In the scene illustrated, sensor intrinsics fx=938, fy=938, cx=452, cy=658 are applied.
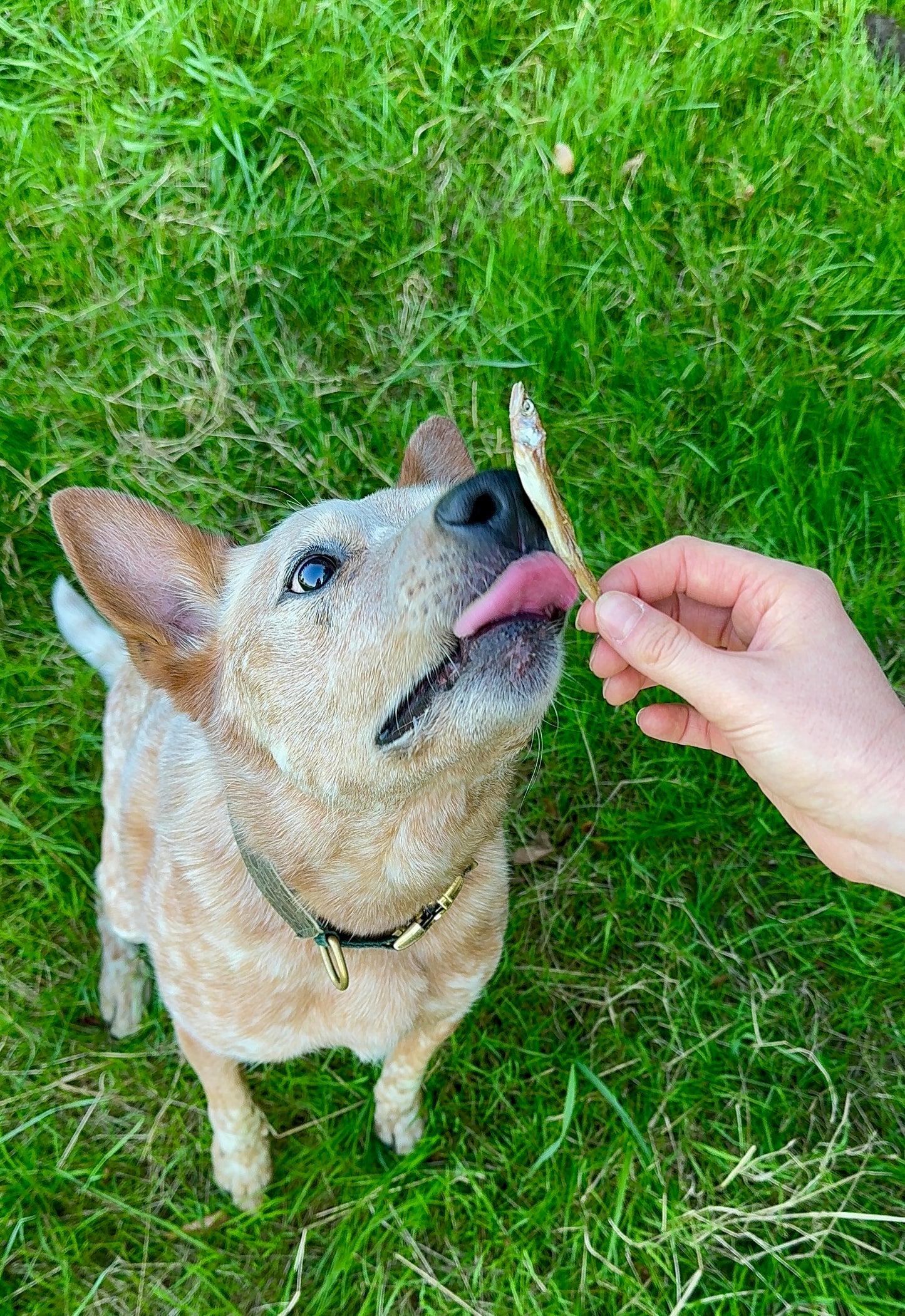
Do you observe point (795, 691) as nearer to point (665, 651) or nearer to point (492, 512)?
point (665, 651)

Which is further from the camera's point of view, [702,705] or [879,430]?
[879,430]

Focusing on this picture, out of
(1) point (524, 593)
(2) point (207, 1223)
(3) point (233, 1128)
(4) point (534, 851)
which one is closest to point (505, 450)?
(4) point (534, 851)

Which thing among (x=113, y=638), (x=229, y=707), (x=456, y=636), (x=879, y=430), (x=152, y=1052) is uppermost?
(x=456, y=636)

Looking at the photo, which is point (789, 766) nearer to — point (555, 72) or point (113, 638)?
point (113, 638)

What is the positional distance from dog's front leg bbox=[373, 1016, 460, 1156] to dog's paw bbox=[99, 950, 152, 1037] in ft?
3.03

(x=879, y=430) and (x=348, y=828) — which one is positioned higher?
(x=348, y=828)

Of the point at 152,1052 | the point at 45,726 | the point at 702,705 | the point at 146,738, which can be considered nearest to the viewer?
→ the point at 702,705

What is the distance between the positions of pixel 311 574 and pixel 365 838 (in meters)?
0.65

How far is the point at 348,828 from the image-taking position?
221cm

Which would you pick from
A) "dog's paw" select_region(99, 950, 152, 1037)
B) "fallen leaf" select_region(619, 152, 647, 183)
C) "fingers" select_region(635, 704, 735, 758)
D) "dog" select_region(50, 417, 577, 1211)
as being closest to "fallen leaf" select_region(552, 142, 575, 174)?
"fallen leaf" select_region(619, 152, 647, 183)

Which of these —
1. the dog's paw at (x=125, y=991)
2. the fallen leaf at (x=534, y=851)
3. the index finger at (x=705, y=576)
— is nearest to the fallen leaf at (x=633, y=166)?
the index finger at (x=705, y=576)

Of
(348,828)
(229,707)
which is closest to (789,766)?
(348,828)

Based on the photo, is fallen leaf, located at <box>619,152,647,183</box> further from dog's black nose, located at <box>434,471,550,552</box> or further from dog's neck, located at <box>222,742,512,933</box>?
dog's neck, located at <box>222,742,512,933</box>

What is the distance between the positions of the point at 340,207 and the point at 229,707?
8.79 ft
